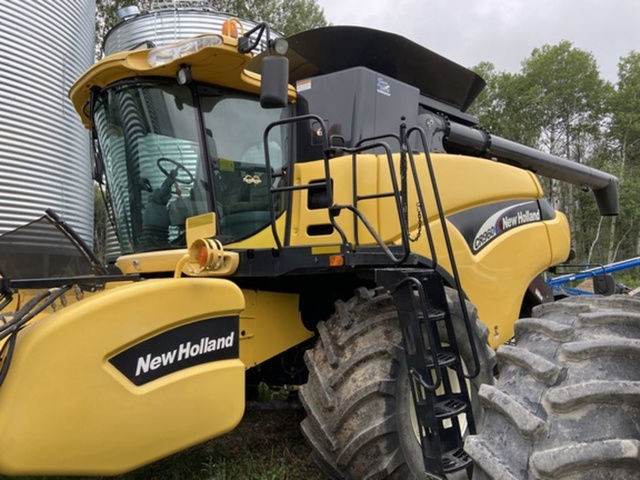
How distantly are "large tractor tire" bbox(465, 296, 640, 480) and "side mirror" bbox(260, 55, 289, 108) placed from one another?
162 centimetres

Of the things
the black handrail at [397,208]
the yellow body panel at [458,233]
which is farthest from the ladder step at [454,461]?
the yellow body panel at [458,233]

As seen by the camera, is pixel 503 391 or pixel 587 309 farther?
pixel 587 309

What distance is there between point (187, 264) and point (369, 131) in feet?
5.78

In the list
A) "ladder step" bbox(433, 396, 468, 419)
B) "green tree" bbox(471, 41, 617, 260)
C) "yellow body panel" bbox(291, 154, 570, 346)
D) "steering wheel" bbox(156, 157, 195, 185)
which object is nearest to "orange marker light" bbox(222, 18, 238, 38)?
"steering wheel" bbox(156, 157, 195, 185)

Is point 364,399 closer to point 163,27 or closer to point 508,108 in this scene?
point 163,27

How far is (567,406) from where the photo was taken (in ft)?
4.87

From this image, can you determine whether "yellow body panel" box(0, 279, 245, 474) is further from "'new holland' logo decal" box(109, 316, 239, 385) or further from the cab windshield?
the cab windshield

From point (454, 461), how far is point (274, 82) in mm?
2003

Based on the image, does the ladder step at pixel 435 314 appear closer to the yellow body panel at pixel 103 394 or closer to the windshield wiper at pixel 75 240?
the yellow body panel at pixel 103 394

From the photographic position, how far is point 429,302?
2805 mm

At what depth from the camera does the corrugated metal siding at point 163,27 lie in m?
6.18

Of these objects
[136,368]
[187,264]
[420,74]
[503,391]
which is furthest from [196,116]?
[503,391]

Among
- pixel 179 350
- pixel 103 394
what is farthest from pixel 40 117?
pixel 103 394

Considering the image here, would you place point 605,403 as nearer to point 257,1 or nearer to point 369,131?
point 369,131
